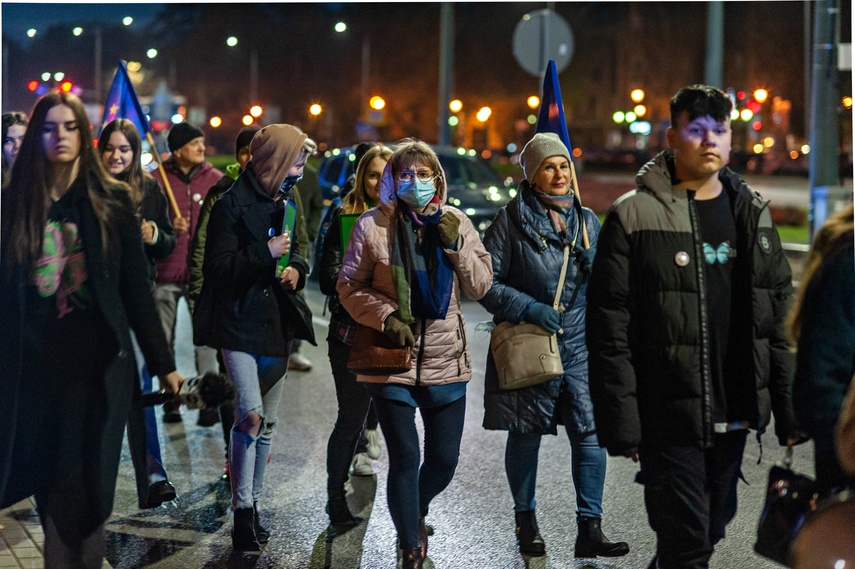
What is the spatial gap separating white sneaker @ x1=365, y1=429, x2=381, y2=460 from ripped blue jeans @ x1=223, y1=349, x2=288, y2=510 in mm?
1677

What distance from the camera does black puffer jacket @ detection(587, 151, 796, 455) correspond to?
13.6ft

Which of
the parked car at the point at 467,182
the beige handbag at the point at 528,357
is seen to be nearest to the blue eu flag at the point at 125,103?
the beige handbag at the point at 528,357

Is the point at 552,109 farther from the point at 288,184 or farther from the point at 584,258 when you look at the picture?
the point at 288,184

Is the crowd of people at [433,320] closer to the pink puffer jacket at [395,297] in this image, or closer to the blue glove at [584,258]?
the pink puffer jacket at [395,297]

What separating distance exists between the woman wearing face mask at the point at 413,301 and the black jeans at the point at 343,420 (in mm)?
911

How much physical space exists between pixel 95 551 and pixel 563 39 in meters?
9.02

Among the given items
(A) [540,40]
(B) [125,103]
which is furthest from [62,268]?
(A) [540,40]

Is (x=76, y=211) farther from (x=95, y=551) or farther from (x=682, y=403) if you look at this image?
(x=682, y=403)

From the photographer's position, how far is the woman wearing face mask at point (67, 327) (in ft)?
13.2

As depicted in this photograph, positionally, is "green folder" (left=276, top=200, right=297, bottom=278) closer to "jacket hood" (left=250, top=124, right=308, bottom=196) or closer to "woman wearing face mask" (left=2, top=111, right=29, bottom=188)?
"jacket hood" (left=250, top=124, right=308, bottom=196)

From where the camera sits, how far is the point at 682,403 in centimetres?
417

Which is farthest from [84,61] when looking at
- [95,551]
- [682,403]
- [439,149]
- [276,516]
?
[439,149]

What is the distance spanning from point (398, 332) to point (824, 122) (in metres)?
10.2

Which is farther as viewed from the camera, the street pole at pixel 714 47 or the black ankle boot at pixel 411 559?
the street pole at pixel 714 47
